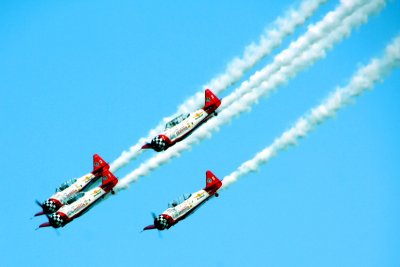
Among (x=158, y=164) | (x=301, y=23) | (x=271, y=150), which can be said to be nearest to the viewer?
(x=301, y=23)

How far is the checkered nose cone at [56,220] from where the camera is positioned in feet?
282

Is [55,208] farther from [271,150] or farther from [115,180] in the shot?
[271,150]

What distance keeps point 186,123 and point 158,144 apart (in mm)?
2766

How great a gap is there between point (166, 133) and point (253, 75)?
8.24m

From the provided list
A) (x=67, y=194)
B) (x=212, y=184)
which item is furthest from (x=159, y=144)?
(x=67, y=194)

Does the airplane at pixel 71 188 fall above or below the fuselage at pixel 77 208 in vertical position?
above

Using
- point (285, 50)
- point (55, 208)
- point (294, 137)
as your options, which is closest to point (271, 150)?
point (294, 137)

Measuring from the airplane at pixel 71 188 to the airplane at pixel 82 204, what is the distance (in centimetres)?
168

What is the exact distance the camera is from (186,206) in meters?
84.4

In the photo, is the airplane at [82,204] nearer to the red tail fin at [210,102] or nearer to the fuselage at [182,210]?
the fuselage at [182,210]

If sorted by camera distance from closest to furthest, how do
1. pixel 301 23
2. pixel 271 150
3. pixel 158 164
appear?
pixel 301 23 → pixel 271 150 → pixel 158 164

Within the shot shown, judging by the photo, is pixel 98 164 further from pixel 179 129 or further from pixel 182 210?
pixel 179 129

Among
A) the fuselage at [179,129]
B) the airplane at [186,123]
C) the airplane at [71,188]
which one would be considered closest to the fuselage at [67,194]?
the airplane at [71,188]

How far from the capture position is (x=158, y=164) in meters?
87.0
